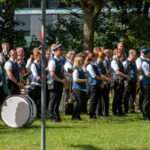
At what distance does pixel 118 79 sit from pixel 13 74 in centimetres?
358

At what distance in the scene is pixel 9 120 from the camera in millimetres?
14547

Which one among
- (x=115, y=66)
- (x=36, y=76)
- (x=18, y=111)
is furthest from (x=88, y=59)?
(x=18, y=111)

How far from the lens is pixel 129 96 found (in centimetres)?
1947

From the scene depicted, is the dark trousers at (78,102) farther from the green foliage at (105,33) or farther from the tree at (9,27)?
the green foliage at (105,33)

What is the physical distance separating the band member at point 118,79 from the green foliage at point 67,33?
681 inches

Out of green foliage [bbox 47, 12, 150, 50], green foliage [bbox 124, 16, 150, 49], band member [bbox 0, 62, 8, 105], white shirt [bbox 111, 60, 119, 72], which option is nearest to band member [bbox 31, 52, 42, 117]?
band member [bbox 0, 62, 8, 105]

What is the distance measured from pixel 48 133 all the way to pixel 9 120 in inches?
56.9

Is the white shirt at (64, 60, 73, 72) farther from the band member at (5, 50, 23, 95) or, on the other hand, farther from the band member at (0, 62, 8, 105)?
the band member at (0, 62, 8, 105)

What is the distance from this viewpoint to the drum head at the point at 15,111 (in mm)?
14297

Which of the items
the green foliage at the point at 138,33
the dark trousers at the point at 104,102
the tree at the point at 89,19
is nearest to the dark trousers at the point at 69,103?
the dark trousers at the point at 104,102

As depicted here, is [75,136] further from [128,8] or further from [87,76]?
[128,8]

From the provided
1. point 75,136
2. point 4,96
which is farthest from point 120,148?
point 4,96

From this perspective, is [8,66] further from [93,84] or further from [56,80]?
[93,84]

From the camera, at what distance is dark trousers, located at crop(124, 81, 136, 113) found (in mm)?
19078
